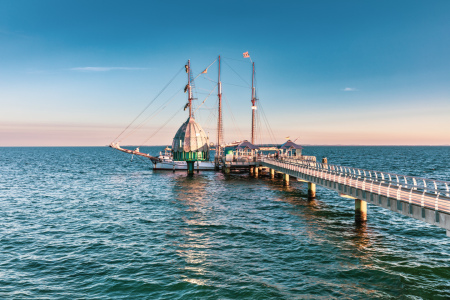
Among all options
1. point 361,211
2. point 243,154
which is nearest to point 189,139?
point 243,154

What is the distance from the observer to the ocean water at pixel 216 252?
1539 centimetres

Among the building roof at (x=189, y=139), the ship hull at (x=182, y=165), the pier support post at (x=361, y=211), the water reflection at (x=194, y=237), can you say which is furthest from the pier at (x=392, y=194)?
the ship hull at (x=182, y=165)

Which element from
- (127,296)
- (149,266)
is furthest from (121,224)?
(127,296)

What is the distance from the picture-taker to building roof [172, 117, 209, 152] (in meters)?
70.2

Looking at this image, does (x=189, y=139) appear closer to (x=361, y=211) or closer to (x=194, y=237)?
(x=361, y=211)

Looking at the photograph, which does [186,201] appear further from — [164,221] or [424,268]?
[424,268]

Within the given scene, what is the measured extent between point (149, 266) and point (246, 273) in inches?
211

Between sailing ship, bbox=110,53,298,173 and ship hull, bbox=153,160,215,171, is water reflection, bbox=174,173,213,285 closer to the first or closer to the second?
sailing ship, bbox=110,53,298,173

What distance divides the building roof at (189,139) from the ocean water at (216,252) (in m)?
33.7

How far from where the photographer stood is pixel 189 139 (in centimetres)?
7038

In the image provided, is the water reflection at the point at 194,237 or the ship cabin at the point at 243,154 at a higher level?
the ship cabin at the point at 243,154

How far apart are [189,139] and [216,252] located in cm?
5119

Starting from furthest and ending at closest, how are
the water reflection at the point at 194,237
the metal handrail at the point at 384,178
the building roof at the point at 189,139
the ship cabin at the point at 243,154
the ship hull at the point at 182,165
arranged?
the ship hull at the point at 182,165, the building roof at the point at 189,139, the ship cabin at the point at 243,154, the metal handrail at the point at 384,178, the water reflection at the point at 194,237

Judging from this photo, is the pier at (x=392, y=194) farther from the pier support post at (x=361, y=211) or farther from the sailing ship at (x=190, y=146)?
the sailing ship at (x=190, y=146)
